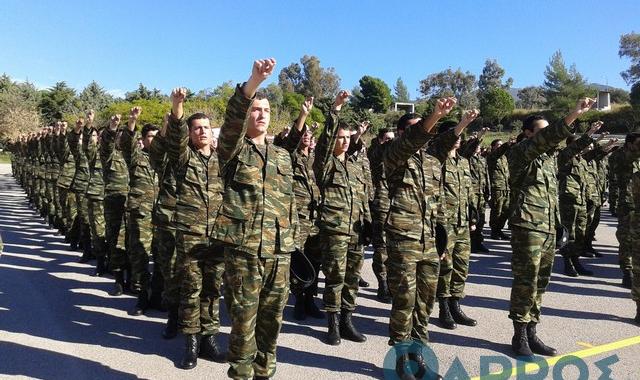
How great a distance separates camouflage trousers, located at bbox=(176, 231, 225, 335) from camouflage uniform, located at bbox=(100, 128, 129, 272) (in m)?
2.34

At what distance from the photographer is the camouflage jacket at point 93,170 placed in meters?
7.07

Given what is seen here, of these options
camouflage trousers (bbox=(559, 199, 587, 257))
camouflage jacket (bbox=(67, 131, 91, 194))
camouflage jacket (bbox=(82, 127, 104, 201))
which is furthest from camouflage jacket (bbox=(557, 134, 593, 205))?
camouflage jacket (bbox=(67, 131, 91, 194))

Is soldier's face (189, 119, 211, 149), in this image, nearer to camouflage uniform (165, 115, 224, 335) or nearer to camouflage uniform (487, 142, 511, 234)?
camouflage uniform (165, 115, 224, 335)

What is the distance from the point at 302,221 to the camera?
201 inches

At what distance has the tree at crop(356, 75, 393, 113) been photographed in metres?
54.0

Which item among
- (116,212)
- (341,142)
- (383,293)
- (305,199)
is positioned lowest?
(383,293)

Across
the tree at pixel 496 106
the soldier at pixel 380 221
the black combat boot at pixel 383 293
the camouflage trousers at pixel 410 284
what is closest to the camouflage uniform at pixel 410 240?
the camouflage trousers at pixel 410 284

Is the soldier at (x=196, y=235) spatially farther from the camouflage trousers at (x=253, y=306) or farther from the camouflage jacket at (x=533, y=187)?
the camouflage jacket at (x=533, y=187)

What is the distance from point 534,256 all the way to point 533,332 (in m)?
0.74

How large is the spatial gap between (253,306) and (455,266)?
2.79 m

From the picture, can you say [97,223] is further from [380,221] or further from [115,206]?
[380,221]

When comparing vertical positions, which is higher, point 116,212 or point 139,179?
point 139,179

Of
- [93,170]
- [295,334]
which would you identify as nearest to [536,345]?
[295,334]

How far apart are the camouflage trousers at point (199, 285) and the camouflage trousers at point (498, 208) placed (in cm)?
751
